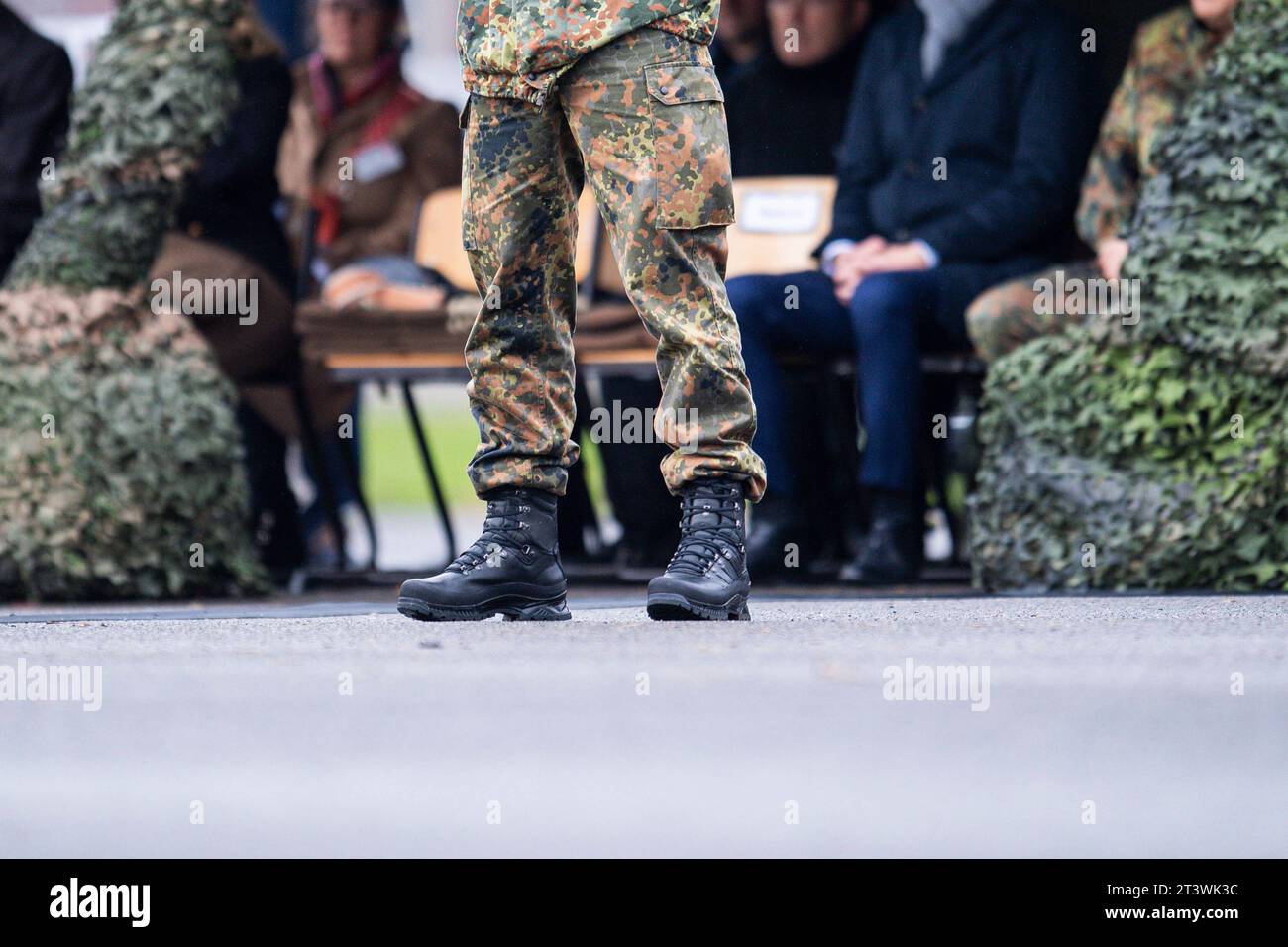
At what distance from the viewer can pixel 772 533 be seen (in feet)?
15.2

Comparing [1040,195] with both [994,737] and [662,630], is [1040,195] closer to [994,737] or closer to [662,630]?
[662,630]

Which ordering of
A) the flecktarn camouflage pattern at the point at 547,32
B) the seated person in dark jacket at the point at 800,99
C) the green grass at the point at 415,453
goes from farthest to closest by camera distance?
the green grass at the point at 415,453, the seated person in dark jacket at the point at 800,99, the flecktarn camouflage pattern at the point at 547,32

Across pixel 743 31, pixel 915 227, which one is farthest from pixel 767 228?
pixel 743 31

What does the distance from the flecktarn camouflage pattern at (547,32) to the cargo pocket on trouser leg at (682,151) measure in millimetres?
74

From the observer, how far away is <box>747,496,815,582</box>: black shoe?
4.62 metres

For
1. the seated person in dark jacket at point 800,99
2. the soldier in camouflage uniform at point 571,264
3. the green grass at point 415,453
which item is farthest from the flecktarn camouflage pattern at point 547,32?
the green grass at point 415,453

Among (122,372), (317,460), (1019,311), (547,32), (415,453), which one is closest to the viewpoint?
(547,32)

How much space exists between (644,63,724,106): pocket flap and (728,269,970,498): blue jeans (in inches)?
75.8

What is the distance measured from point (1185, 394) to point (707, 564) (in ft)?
4.52

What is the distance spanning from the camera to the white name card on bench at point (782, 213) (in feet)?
17.3

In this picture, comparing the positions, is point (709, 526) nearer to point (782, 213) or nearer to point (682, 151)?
point (682, 151)

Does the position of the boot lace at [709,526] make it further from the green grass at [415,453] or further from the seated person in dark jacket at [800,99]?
the green grass at [415,453]

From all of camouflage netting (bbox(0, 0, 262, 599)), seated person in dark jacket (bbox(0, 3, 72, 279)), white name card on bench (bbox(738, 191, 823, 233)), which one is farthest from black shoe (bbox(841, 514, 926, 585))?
seated person in dark jacket (bbox(0, 3, 72, 279))

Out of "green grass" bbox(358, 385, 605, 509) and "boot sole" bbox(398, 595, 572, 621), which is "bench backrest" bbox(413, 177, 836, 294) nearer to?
"boot sole" bbox(398, 595, 572, 621)
